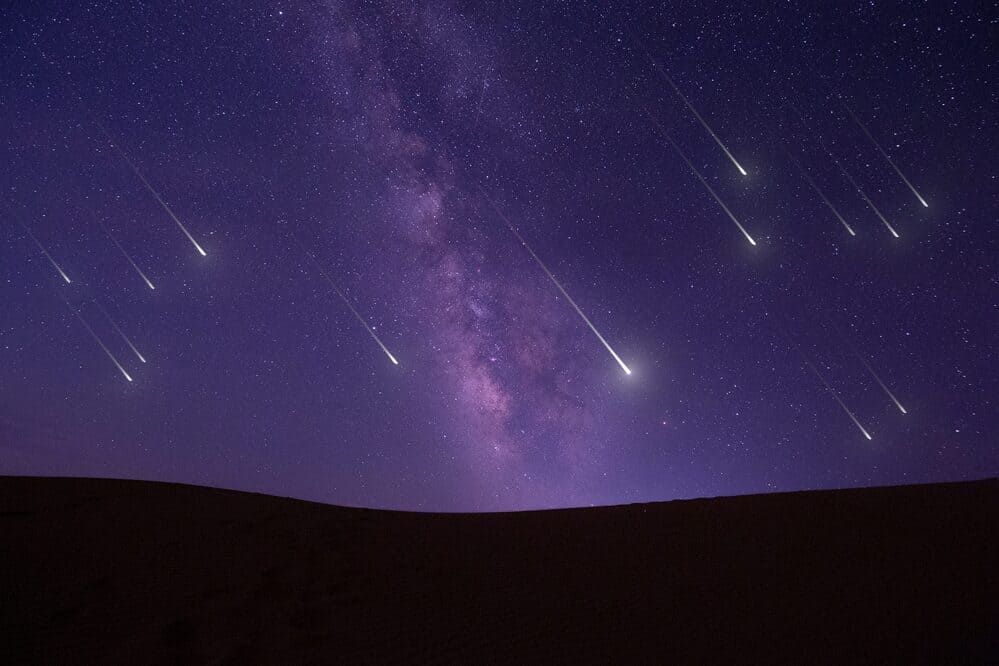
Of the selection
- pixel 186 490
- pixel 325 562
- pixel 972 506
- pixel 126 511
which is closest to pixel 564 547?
pixel 325 562

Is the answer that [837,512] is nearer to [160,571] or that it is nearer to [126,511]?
[160,571]

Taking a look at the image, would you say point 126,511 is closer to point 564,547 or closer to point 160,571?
point 160,571

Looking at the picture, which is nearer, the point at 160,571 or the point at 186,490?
the point at 160,571

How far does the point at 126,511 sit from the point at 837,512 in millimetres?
10563

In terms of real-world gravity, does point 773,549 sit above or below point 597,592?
above

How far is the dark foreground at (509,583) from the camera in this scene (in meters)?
4.64

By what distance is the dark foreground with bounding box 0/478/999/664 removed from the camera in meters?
4.64

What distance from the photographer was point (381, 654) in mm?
4641

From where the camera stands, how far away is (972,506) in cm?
748

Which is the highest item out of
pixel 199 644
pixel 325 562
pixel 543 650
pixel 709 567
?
pixel 709 567

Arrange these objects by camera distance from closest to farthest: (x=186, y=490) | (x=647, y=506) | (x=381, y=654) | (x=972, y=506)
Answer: (x=381, y=654) < (x=972, y=506) < (x=647, y=506) < (x=186, y=490)

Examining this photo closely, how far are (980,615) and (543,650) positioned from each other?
369cm

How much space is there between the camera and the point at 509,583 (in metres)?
6.28

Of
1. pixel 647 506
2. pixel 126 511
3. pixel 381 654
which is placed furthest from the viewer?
pixel 647 506
